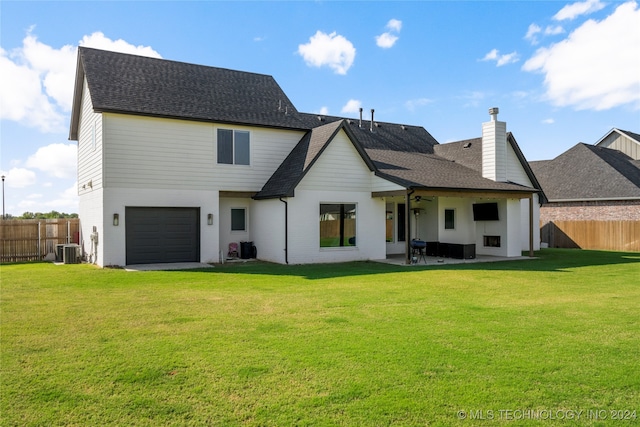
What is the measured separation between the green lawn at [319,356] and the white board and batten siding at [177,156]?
616 centimetres

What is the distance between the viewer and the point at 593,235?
83.8ft

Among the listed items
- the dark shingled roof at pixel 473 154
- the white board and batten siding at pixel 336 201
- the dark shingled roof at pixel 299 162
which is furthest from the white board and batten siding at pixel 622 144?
the dark shingled roof at pixel 299 162

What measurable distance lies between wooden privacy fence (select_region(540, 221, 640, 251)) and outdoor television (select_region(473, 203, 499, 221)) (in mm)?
9756

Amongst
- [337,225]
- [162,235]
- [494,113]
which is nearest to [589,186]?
[494,113]

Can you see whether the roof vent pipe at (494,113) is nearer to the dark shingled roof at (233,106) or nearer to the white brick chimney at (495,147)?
the white brick chimney at (495,147)

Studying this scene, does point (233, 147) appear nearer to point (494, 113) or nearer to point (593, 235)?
point (494, 113)

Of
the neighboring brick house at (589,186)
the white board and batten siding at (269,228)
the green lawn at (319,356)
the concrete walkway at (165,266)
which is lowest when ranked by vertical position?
the green lawn at (319,356)

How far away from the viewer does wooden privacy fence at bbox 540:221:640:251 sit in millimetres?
24359

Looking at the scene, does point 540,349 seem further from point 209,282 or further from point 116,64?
point 116,64

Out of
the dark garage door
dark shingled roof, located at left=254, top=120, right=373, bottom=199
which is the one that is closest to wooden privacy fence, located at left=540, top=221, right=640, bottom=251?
dark shingled roof, located at left=254, top=120, right=373, bottom=199

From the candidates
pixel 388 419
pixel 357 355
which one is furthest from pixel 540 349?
pixel 388 419

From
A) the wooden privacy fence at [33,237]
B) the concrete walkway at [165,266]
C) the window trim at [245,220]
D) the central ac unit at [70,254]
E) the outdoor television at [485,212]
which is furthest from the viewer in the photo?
the outdoor television at [485,212]

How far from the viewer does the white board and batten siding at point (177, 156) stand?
15.6 meters

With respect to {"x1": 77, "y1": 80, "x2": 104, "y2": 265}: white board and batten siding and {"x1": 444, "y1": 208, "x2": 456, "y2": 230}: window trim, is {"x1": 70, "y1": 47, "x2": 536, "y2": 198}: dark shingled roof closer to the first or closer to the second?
{"x1": 77, "y1": 80, "x2": 104, "y2": 265}: white board and batten siding
